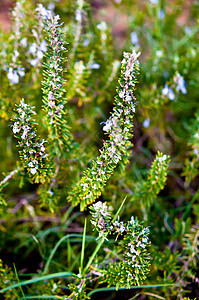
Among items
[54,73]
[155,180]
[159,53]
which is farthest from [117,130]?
[159,53]

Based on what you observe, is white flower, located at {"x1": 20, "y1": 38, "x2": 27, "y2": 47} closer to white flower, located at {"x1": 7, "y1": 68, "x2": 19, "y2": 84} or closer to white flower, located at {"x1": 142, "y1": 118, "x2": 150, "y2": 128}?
white flower, located at {"x1": 7, "y1": 68, "x2": 19, "y2": 84}

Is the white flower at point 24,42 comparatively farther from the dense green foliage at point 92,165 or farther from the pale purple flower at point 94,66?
the pale purple flower at point 94,66

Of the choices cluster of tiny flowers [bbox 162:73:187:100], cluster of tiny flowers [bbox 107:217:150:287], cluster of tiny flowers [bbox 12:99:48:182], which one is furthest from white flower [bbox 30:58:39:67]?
cluster of tiny flowers [bbox 107:217:150:287]

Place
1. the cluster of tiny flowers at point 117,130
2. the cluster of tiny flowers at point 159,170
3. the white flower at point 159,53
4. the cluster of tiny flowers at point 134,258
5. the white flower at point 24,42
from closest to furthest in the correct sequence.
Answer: the cluster of tiny flowers at point 117,130 → the cluster of tiny flowers at point 134,258 → the cluster of tiny flowers at point 159,170 → the white flower at point 24,42 → the white flower at point 159,53

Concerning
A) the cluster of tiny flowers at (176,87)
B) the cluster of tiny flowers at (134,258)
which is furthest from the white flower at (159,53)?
the cluster of tiny flowers at (134,258)

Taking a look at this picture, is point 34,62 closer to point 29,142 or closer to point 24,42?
point 24,42

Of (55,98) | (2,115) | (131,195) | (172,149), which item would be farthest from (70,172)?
(172,149)

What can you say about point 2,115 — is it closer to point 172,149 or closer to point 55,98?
point 55,98
